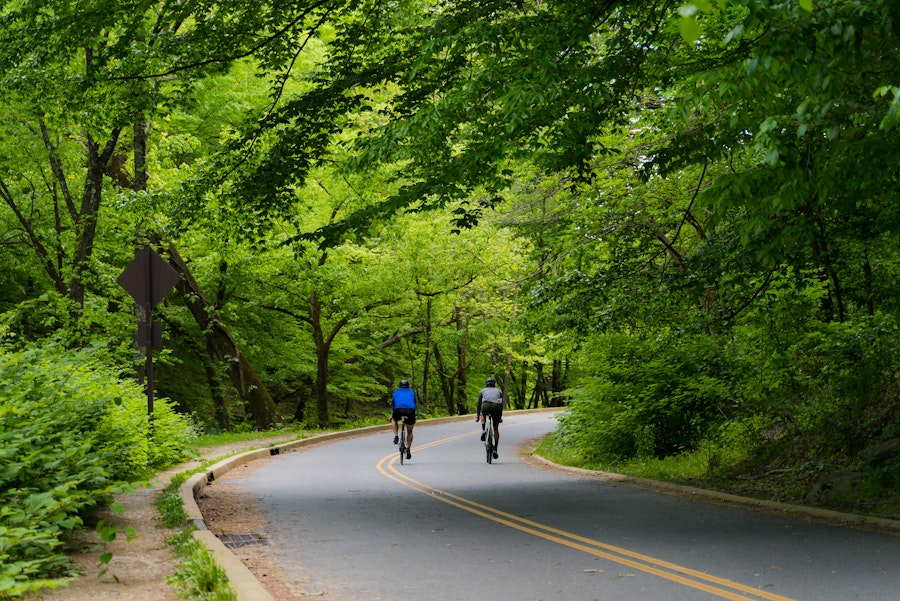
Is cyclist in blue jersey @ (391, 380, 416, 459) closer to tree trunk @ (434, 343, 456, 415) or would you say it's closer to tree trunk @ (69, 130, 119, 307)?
tree trunk @ (69, 130, 119, 307)

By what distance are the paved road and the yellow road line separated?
0.05 feet

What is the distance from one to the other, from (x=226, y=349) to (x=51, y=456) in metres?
23.5

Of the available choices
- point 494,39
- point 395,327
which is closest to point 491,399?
point 494,39

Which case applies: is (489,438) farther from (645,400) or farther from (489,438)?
(645,400)

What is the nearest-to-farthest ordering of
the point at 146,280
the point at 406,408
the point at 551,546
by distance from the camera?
the point at 551,546, the point at 146,280, the point at 406,408

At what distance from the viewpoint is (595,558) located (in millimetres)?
8195

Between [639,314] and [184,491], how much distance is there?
7969 mm

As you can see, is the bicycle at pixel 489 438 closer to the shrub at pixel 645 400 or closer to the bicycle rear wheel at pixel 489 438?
the bicycle rear wheel at pixel 489 438

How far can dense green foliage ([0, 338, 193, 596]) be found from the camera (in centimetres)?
597

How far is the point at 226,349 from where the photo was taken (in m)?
30.1

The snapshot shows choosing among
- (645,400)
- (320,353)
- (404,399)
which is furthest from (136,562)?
(320,353)

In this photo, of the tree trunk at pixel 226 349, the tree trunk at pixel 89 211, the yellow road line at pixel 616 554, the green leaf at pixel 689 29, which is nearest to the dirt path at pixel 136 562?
the yellow road line at pixel 616 554

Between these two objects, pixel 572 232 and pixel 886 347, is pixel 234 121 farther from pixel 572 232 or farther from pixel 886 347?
pixel 886 347

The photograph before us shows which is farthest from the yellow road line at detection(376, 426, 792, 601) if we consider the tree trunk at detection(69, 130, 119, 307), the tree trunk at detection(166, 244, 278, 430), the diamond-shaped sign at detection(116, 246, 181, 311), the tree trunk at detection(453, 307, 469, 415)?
the tree trunk at detection(453, 307, 469, 415)
